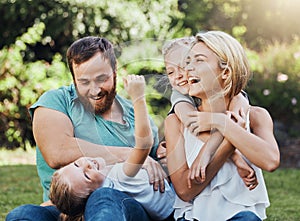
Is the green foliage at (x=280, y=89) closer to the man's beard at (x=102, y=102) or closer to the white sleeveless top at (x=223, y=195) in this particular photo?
the man's beard at (x=102, y=102)

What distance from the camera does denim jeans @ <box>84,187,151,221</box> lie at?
250cm

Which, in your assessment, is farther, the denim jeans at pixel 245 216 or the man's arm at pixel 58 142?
the man's arm at pixel 58 142

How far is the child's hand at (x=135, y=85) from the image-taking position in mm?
2498

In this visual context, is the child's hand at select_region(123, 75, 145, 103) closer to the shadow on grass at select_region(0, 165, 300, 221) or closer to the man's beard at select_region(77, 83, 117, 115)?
the man's beard at select_region(77, 83, 117, 115)

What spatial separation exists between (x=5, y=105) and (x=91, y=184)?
5422mm

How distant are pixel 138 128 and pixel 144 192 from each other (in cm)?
37

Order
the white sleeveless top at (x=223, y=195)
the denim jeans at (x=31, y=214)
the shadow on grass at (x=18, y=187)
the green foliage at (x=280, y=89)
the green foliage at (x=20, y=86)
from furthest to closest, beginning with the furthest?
1. the green foliage at (x=280, y=89)
2. the green foliage at (x=20, y=86)
3. the shadow on grass at (x=18, y=187)
4. the denim jeans at (x=31, y=214)
5. the white sleeveless top at (x=223, y=195)

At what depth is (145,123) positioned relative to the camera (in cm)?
257

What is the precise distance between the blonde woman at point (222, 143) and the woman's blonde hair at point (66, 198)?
40 centimetres

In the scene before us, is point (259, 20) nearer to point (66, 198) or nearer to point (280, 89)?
point (280, 89)

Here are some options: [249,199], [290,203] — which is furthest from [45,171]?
[290,203]

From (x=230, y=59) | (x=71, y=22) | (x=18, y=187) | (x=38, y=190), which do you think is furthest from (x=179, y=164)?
(x=71, y=22)

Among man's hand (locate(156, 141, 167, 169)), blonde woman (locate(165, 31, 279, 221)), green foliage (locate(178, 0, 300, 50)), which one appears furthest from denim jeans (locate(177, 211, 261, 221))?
green foliage (locate(178, 0, 300, 50))

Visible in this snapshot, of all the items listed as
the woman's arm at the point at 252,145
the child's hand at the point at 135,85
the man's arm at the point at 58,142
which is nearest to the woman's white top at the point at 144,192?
the man's arm at the point at 58,142
